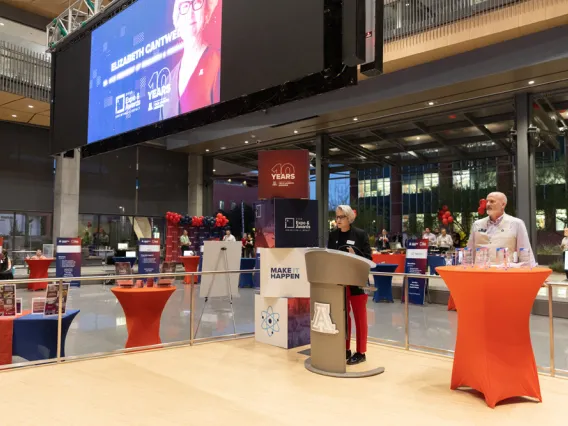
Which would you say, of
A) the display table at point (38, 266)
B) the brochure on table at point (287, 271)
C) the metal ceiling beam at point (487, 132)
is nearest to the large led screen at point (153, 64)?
the brochure on table at point (287, 271)

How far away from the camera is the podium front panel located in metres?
3.58

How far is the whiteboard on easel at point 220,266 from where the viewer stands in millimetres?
6711

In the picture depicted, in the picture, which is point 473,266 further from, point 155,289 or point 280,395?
point 155,289

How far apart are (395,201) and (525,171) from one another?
300 inches

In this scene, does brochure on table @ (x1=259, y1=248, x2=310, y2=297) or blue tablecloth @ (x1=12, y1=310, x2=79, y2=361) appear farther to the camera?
brochure on table @ (x1=259, y1=248, x2=310, y2=297)

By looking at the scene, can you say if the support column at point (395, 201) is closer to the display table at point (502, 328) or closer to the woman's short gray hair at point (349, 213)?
the woman's short gray hair at point (349, 213)

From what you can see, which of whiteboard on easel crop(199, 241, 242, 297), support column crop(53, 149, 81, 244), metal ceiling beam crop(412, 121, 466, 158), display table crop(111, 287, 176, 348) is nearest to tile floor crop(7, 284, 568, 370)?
whiteboard on easel crop(199, 241, 242, 297)

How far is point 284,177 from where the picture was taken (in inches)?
190

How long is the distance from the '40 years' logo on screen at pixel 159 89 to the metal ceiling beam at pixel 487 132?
951 centimetres

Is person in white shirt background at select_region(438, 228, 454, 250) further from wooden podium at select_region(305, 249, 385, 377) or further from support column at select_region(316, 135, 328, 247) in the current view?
wooden podium at select_region(305, 249, 385, 377)

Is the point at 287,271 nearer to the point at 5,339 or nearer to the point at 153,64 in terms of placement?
the point at 5,339

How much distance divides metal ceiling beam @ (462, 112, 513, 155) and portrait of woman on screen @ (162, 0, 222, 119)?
9.47m

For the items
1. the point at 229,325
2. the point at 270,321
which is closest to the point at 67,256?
the point at 229,325

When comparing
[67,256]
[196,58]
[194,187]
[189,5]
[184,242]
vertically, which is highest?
[189,5]
